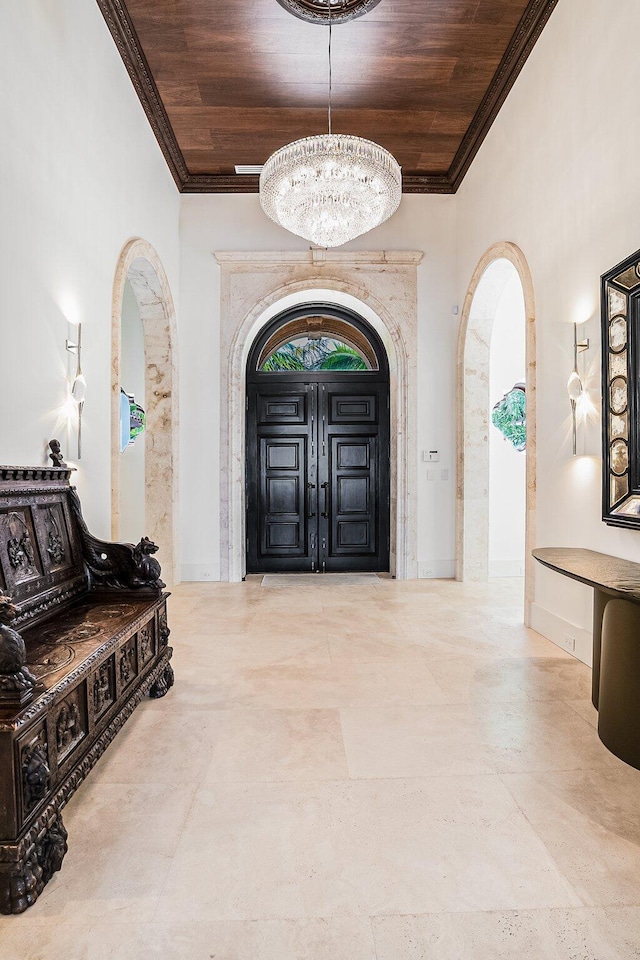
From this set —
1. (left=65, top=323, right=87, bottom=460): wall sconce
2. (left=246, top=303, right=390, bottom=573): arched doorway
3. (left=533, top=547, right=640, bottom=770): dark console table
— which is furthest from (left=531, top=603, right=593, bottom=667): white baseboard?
(left=65, top=323, right=87, bottom=460): wall sconce

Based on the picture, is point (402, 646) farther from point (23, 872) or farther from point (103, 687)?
point (23, 872)

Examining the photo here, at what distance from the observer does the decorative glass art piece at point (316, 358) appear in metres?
7.69

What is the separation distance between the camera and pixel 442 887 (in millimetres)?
1872

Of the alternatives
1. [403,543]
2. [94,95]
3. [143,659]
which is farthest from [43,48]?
[403,543]

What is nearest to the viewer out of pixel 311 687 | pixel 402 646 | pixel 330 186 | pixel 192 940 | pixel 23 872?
pixel 192 940

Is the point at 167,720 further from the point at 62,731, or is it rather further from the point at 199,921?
the point at 199,921

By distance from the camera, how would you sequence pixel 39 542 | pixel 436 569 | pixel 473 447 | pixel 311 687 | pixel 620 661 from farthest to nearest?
1. pixel 436 569
2. pixel 473 447
3. pixel 311 687
4. pixel 39 542
5. pixel 620 661

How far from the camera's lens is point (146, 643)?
3254 millimetres

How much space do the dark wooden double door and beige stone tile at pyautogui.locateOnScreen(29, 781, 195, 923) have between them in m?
5.08

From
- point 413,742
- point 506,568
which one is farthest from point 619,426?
point 506,568

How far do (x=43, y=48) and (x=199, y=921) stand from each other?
4167mm

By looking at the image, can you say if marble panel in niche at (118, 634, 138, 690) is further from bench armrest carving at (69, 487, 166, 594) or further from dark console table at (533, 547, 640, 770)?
dark console table at (533, 547, 640, 770)

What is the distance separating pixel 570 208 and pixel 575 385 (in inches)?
48.0

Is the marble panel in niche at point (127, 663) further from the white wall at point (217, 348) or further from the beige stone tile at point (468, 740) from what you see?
the white wall at point (217, 348)
